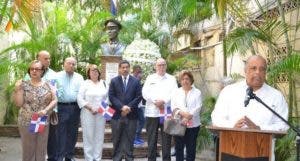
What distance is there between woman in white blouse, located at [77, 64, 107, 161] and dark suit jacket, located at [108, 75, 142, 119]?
0.76ft

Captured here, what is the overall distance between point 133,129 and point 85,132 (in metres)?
0.87

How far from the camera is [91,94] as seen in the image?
9078mm

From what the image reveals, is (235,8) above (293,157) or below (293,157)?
above

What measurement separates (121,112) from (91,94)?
0.64 meters

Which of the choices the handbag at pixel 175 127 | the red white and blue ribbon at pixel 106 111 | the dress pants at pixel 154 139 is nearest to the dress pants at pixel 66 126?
the red white and blue ribbon at pixel 106 111

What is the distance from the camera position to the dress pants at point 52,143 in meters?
8.64

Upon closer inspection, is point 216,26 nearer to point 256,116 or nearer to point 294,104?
point 294,104

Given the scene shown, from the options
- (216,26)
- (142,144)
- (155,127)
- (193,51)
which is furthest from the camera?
(193,51)

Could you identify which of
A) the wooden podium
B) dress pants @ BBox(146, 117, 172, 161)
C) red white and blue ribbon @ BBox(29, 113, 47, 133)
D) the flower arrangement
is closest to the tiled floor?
dress pants @ BBox(146, 117, 172, 161)

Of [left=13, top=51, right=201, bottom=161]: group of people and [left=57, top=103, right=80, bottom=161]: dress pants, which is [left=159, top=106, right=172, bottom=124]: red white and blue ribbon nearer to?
[left=13, top=51, right=201, bottom=161]: group of people

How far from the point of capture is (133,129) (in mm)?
9086

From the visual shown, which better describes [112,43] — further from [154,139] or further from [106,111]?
[154,139]

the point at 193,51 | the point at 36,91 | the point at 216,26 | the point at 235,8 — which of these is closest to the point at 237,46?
the point at 235,8

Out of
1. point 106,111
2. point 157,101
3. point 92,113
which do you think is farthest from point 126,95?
point 92,113
